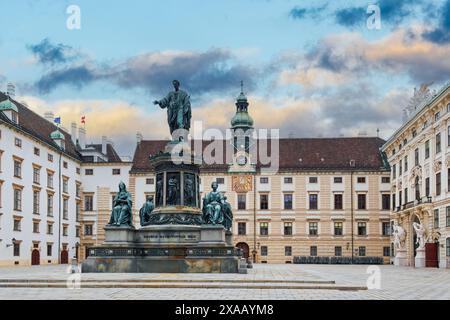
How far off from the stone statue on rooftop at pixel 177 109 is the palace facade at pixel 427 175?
2210 cm

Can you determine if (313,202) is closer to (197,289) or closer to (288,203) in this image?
(288,203)

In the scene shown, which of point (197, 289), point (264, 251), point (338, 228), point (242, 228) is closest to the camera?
point (197, 289)

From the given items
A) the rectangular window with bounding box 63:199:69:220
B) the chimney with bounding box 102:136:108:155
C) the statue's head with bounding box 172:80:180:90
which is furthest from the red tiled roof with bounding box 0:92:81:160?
the statue's head with bounding box 172:80:180:90

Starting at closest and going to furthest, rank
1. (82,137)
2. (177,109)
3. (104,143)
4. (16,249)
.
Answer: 1. (177,109)
2. (16,249)
3. (82,137)
4. (104,143)

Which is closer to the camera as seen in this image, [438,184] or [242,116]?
[438,184]

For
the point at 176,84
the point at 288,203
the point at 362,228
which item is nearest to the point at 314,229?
the point at 288,203

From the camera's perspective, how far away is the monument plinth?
2833 centimetres

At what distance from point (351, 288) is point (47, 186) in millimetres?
46691

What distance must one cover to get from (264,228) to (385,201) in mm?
13041

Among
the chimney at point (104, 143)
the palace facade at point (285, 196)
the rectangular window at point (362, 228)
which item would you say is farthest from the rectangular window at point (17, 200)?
the rectangular window at point (362, 228)

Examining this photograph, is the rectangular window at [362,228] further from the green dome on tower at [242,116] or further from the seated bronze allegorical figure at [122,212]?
the seated bronze allegorical figure at [122,212]

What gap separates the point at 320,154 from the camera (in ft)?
251
